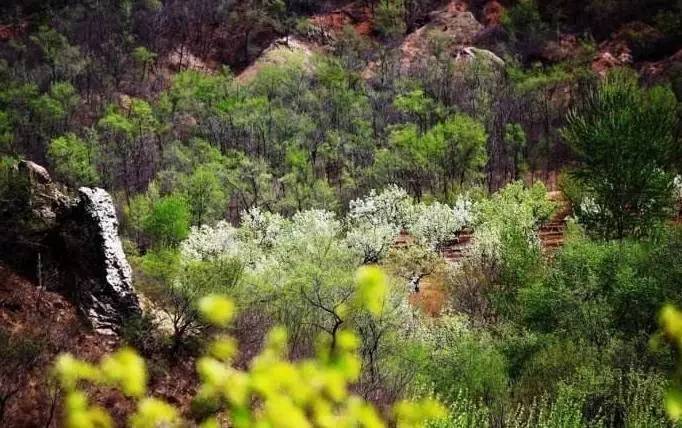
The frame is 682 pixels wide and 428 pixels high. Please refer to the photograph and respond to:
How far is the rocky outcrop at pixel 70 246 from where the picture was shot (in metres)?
13.7

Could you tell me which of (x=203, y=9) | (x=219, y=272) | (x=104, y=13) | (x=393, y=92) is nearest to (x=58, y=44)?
(x=104, y=13)

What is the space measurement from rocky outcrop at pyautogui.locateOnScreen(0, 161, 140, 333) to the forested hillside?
0.20 ft

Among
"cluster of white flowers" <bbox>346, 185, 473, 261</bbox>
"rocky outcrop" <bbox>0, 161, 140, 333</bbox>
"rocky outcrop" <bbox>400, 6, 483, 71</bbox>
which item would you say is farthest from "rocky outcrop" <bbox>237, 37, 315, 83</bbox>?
"rocky outcrop" <bbox>0, 161, 140, 333</bbox>

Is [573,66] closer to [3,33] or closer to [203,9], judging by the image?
[203,9]

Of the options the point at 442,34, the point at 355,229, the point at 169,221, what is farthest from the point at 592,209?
the point at 442,34

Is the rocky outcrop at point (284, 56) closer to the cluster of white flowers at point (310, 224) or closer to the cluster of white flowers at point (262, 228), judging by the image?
the cluster of white flowers at point (262, 228)

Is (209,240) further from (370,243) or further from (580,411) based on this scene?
(580,411)

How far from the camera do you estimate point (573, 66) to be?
3177 inches

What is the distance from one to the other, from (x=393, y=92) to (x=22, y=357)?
2769 inches

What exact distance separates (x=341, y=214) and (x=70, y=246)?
4056 centimetres

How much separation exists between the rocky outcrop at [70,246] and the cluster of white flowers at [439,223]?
32524 mm

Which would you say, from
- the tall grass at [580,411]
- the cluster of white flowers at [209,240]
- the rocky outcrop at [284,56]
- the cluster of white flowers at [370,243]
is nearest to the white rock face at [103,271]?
the tall grass at [580,411]

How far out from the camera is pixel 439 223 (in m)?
46.6

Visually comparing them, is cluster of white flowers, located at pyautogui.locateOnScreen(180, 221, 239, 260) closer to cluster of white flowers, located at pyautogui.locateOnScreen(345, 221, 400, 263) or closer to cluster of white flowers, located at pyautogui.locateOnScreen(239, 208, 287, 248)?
cluster of white flowers, located at pyautogui.locateOnScreen(239, 208, 287, 248)
